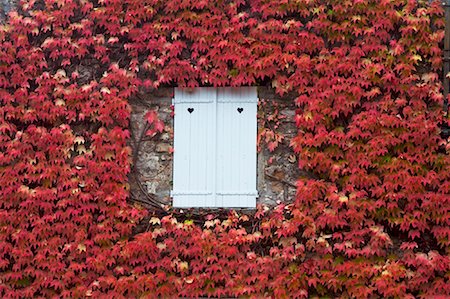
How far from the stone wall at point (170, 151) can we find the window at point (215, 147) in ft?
0.29

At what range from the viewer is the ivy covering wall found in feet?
21.9

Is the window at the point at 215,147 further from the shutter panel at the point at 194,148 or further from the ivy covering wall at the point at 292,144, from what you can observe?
the ivy covering wall at the point at 292,144

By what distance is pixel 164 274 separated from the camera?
6.81 m

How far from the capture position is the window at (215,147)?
7.00 meters

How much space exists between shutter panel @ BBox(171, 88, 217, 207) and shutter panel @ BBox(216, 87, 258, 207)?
9 centimetres

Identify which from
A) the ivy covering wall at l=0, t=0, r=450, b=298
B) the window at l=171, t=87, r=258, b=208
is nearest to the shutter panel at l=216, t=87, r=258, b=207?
the window at l=171, t=87, r=258, b=208

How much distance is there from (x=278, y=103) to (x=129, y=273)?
2.38m

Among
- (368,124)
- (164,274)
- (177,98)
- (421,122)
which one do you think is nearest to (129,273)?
→ (164,274)

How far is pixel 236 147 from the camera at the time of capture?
23.1ft

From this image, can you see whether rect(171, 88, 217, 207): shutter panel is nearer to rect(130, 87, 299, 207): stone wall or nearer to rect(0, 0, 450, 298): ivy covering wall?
rect(130, 87, 299, 207): stone wall

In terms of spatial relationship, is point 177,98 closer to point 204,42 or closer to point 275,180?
point 204,42

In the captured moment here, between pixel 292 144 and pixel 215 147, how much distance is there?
0.82 m

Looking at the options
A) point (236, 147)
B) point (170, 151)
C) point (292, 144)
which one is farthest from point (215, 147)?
point (292, 144)

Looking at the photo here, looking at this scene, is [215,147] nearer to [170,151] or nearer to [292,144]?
[170,151]
